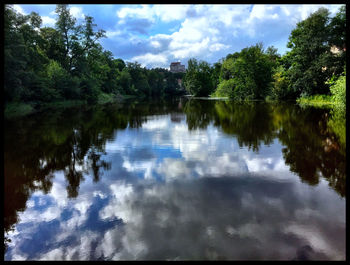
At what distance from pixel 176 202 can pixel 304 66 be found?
1532 inches

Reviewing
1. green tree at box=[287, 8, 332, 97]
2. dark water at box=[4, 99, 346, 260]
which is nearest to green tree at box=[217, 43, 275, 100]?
green tree at box=[287, 8, 332, 97]

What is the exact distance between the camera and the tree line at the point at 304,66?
33.1 meters

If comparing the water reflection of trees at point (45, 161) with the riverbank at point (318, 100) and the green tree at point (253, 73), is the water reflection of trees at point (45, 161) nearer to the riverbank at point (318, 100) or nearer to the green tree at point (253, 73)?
the riverbank at point (318, 100)

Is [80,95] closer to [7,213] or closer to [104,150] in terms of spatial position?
[104,150]

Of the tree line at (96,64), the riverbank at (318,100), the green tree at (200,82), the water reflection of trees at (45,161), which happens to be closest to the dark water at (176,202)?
the water reflection of trees at (45,161)

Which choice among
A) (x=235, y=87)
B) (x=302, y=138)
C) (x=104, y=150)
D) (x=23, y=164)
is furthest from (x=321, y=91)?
(x=23, y=164)

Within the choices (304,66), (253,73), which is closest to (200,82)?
(253,73)

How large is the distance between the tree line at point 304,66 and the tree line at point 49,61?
3085cm

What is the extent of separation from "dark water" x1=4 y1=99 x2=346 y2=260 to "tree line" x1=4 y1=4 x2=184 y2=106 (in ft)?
72.7

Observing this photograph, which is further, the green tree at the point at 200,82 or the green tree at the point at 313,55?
the green tree at the point at 200,82

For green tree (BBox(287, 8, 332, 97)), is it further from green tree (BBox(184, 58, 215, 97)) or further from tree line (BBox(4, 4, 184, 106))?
green tree (BBox(184, 58, 215, 97))

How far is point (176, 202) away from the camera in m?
5.17

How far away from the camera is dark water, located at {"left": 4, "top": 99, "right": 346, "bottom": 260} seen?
3766 millimetres

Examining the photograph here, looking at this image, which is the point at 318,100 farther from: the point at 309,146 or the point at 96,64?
the point at 96,64
